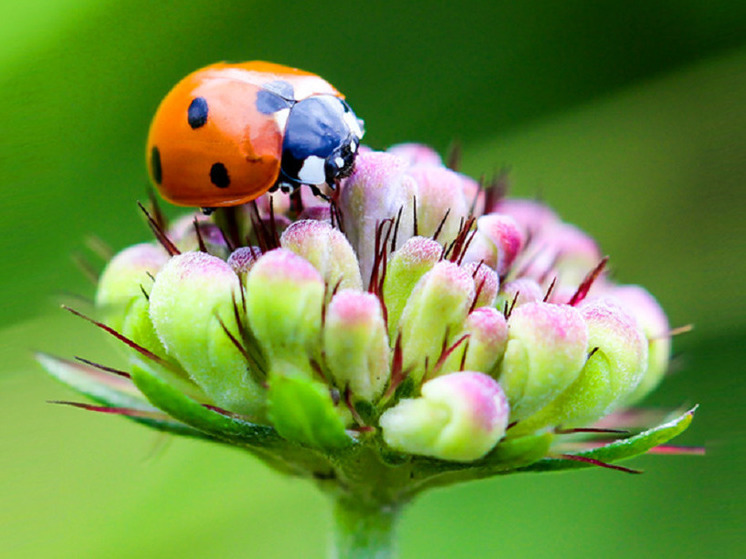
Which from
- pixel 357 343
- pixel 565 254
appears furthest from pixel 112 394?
pixel 565 254

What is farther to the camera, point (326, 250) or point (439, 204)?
point (439, 204)

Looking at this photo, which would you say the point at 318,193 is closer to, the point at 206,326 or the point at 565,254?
the point at 206,326

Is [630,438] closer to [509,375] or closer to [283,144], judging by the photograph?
[509,375]

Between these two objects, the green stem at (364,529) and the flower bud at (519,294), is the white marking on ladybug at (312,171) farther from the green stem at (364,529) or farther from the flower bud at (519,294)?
the green stem at (364,529)

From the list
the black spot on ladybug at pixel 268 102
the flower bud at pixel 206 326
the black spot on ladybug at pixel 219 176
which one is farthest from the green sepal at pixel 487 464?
the black spot on ladybug at pixel 268 102

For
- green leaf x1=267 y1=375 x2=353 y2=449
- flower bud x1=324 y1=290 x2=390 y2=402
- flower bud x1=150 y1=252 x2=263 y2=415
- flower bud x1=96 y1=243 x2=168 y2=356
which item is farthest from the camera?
flower bud x1=96 y1=243 x2=168 y2=356

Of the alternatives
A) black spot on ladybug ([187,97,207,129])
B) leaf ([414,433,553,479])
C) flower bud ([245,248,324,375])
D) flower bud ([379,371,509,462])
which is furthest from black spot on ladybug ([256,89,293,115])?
leaf ([414,433,553,479])

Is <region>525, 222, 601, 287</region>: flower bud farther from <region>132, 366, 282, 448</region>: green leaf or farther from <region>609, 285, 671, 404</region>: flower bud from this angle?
<region>132, 366, 282, 448</region>: green leaf
